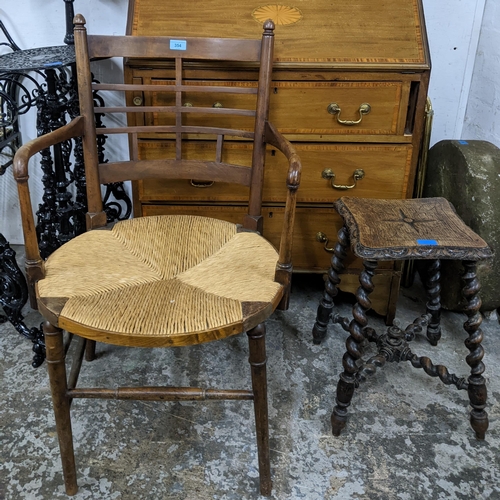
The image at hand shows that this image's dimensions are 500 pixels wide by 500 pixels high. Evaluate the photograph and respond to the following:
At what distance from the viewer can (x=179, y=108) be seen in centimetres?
171

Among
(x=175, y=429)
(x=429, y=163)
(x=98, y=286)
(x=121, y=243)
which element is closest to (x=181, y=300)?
(x=98, y=286)

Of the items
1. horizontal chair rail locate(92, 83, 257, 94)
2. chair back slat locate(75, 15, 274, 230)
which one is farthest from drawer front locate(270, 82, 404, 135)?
horizontal chair rail locate(92, 83, 257, 94)

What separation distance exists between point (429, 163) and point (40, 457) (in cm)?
189

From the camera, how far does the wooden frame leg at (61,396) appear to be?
1313mm

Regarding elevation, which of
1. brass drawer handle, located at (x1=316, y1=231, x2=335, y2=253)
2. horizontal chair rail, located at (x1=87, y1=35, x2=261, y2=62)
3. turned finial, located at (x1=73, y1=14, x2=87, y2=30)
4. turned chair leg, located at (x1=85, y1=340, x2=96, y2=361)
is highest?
turned finial, located at (x1=73, y1=14, x2=87, y2=30)

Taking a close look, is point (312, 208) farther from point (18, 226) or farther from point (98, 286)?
point (18, 226)

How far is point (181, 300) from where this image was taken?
132cm

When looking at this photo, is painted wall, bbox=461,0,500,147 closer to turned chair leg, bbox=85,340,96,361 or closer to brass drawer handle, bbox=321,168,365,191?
brass drawer handle, bbox=321,168,365,191

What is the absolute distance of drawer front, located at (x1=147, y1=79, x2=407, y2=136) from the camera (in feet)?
6.11

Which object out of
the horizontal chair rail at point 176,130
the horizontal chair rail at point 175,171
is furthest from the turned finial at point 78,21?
the horizontal chair rail at point 175,171

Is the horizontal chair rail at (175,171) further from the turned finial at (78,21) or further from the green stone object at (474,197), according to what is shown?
the green stone object at (474,197)

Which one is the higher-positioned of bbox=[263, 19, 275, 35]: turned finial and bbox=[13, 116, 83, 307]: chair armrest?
bbox=[263, 19, 275, 35]: turned finial

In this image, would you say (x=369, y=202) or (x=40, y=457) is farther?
(x=369, y=202)

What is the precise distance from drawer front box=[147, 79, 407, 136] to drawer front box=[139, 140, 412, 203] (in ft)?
0.22
